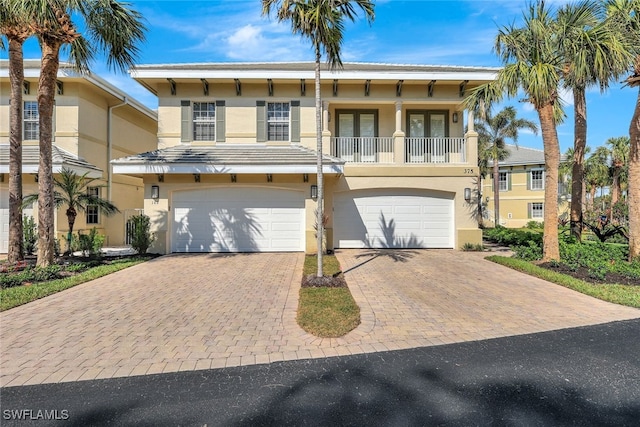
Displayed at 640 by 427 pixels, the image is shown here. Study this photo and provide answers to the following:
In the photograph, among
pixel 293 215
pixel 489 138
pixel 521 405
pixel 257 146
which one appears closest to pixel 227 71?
pixel 257 146

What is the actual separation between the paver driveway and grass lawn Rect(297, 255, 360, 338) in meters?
0.17

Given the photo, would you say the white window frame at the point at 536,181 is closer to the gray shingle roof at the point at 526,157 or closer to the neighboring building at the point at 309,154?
the gray shingle roof at the point at 526,157

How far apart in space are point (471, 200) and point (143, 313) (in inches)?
490

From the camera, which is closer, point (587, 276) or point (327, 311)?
point (327, 311)

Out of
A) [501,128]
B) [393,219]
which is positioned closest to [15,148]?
[393,219]

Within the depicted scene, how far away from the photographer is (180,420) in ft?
9.10

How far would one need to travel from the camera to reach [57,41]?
8.62 metres

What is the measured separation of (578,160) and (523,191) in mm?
21123

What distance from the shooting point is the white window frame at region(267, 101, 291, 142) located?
45.9 feet

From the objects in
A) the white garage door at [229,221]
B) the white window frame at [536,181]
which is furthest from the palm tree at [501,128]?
the white garage door at [229,221]

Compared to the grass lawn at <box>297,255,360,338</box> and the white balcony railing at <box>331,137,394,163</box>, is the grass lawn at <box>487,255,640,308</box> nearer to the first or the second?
the grass lawn at <box>297,255,360,338</box>

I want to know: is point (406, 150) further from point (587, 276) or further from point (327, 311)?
point (327, 311)

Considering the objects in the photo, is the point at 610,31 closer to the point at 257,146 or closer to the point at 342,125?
the point at 342,125

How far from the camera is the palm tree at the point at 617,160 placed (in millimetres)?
26688
